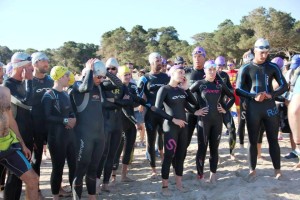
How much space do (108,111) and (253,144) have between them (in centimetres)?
255

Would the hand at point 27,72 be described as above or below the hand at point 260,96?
above

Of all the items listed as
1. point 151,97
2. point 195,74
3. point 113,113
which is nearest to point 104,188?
point 113,113

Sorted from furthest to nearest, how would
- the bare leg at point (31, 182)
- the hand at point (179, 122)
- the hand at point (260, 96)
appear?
the hand at point (260, 96) → the hand at point (179, 122) → the bare leg at point (31, 182)

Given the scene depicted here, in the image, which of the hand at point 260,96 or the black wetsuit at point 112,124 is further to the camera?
the black wetsuit at point 112,124

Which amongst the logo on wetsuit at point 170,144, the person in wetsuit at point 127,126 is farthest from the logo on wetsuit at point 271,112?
the person in wetsuit at point 127,126

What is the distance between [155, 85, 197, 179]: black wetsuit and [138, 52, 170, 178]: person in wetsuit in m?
0.74

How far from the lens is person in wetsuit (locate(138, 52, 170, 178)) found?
5.79 meters

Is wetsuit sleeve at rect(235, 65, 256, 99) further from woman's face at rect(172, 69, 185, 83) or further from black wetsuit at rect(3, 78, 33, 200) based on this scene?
A: black wetsuit at rect(3, 78, 33, 200)

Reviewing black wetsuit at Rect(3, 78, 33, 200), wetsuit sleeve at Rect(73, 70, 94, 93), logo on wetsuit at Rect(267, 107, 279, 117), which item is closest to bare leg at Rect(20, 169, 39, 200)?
black wetsuit at Rect(3, 78, 33, 200)

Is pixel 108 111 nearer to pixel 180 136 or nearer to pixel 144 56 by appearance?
pixel 180 136

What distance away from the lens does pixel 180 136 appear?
503 centimetres

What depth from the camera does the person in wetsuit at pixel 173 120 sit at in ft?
16.2

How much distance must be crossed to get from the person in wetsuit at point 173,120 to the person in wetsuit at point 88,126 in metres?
1.05

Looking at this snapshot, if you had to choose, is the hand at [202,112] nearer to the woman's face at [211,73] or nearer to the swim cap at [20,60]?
the woman's face at [211,73]
